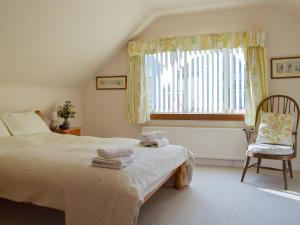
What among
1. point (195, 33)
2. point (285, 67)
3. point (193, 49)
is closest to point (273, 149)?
point (285, 67)

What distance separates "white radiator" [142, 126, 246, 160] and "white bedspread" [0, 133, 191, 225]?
5.53ft

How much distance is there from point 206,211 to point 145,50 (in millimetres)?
2858

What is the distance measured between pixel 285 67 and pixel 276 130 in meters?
1.01

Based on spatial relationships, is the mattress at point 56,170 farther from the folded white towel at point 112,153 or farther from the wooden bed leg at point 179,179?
the wooden bed leg at point 179,179

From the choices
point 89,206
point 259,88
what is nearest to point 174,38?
point 259,88

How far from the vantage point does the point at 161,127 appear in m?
4.60

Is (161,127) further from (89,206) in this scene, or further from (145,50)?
(89,206)

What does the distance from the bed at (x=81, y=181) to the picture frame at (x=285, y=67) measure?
2178mm

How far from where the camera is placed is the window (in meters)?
4.29

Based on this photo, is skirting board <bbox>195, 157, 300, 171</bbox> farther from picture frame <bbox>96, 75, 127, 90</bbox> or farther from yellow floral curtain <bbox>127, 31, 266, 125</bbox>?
picture frame <bbox>96, 75, 127, 90</bbox>

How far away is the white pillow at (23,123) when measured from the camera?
342cm

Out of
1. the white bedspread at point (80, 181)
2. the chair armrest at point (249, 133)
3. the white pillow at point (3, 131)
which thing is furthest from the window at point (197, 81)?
the white pillow at point (3, 131)

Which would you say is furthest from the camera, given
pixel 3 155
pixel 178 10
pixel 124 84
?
pixel 124 84

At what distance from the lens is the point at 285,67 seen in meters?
3.95
